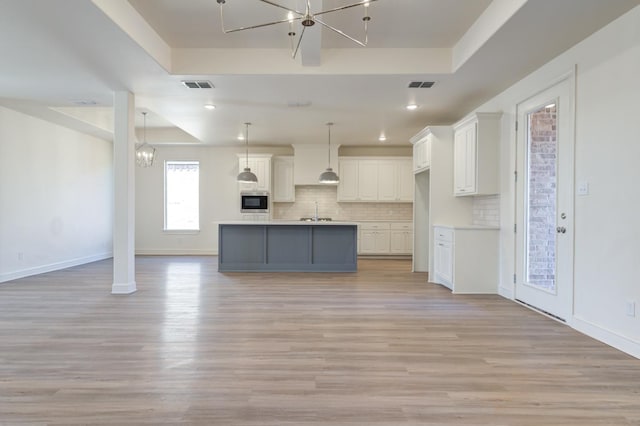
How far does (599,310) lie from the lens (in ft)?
10.1

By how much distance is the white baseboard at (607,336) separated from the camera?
2725 mm

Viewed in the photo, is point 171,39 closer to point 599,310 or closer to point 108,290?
point 108,290

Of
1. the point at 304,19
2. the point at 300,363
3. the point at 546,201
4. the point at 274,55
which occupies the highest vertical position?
the point at 274,55

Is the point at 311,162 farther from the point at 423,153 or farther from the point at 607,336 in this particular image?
the point at 607,336

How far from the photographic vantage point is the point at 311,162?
8.48 m

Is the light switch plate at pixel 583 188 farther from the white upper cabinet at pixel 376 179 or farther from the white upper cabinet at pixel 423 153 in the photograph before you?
the white upper cabinet at pixel 376 179

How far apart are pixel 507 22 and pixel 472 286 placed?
329 centimetres

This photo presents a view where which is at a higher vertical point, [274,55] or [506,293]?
[274,55]

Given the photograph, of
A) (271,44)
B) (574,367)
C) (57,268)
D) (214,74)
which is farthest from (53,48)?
(574,367)

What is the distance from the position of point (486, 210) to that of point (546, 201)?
129 cm

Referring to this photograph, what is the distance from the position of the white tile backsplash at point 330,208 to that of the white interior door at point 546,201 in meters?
4.52

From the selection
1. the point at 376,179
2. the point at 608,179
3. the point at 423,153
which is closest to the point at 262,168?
the point at 376,179

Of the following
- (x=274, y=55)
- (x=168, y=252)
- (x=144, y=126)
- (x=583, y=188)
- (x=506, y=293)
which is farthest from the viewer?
(x=168, y=252)

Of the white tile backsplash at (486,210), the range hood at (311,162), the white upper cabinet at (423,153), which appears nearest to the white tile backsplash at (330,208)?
the range hood at (311,162)
